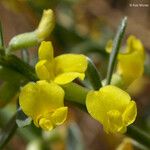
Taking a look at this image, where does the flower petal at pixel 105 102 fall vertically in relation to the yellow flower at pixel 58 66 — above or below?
below

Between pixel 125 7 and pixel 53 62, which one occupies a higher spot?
pixel 53 62

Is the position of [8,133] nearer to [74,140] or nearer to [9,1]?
[74,140]

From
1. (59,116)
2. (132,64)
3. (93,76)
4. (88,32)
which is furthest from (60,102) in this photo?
(88,32)

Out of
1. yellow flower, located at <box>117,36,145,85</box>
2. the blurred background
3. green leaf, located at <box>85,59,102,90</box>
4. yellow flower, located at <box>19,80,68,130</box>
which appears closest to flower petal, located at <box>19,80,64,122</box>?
yellow flower, located at <box>19,80,68,130</box>

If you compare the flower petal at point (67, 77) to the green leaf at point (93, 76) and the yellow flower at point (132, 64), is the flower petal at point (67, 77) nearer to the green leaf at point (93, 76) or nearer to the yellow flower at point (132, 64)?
the green leaf at point (93, 76)

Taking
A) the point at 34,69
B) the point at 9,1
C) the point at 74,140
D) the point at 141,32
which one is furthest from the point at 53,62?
the point at 141,32

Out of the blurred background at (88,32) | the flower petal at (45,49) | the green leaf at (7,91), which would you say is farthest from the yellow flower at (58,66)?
the blurred background at (88,32)

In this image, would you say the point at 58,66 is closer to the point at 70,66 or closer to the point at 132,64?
the point at 70,66
